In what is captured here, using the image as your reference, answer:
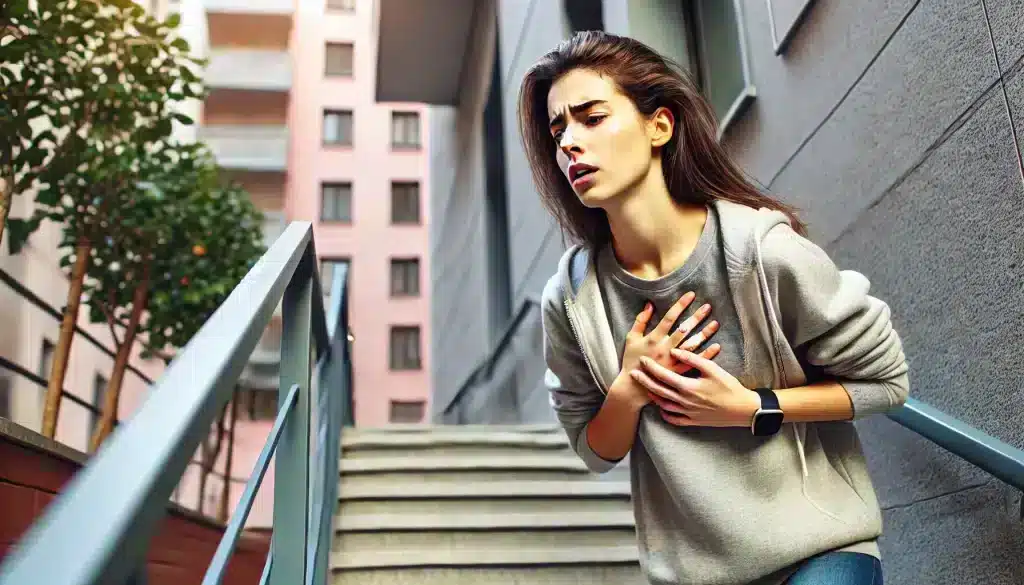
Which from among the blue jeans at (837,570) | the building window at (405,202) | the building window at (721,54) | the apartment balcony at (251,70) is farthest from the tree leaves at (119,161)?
the apartment balcony at (251,70)

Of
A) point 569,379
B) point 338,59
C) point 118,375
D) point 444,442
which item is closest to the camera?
point 569,379

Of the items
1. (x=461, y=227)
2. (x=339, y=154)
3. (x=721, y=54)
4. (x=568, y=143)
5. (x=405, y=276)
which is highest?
(x=339, y=154)

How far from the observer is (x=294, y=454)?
166 centimetres

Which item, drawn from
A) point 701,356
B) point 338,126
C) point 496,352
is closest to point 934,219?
point 701,356

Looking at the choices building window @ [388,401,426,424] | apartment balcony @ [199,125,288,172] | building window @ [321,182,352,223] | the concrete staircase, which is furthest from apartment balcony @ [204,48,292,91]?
the concrete staircase

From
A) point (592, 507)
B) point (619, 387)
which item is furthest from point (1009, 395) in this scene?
point (592, 507)

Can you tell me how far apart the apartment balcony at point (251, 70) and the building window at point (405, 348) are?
5529 mm

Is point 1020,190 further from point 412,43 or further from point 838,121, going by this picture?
point 412,43

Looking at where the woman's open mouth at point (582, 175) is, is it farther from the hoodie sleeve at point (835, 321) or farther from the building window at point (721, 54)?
the building window at point (721, 54)

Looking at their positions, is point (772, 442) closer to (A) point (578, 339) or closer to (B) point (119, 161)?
(A) point (578, 339)

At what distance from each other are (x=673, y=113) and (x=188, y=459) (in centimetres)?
89

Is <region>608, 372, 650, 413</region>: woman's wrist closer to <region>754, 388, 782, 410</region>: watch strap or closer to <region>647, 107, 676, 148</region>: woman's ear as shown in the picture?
<region>754, 388, 782, 410</region>: watch strap

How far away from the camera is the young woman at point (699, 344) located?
3.74 feet

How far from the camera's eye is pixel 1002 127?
1.47 m
